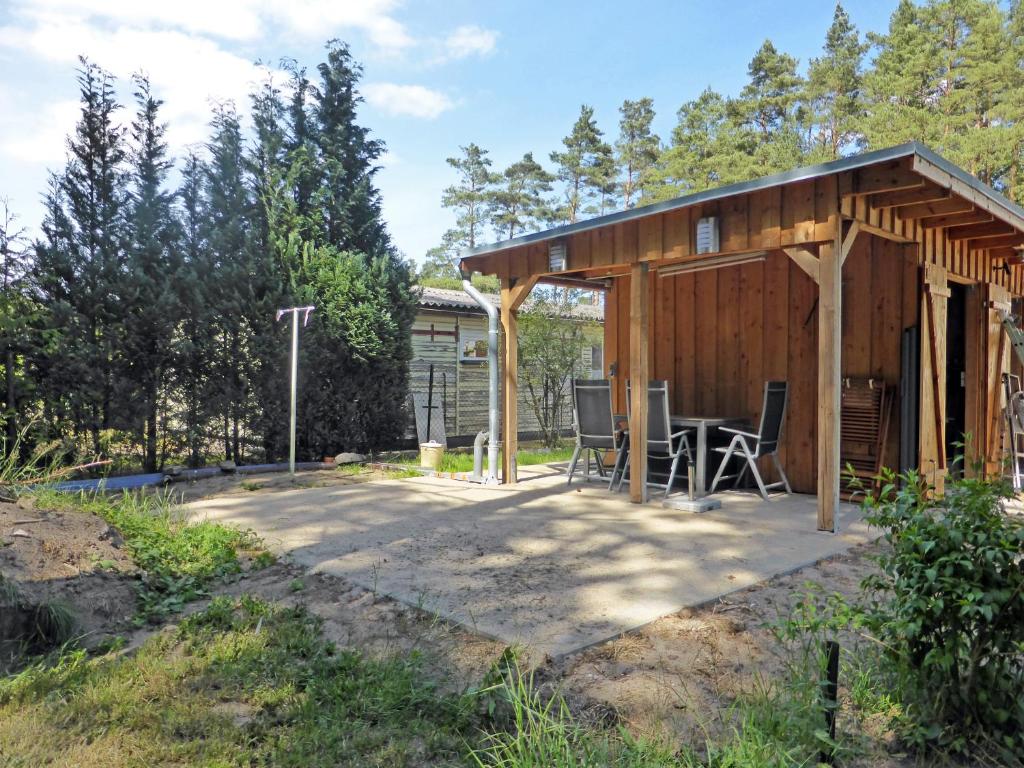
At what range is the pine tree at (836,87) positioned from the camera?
19.5m

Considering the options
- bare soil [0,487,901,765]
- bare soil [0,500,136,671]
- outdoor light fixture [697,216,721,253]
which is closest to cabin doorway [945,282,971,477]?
outdoor light fixture [697,216,721,253]

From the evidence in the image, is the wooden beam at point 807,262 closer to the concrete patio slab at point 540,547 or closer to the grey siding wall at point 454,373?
the concrete patio slab at point 540,547

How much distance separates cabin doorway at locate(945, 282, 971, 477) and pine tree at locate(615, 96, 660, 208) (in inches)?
723

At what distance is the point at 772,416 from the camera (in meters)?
5.79

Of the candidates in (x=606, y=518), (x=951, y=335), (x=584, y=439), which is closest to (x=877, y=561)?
(x=606, y=518)

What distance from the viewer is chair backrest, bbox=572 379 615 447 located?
611cm

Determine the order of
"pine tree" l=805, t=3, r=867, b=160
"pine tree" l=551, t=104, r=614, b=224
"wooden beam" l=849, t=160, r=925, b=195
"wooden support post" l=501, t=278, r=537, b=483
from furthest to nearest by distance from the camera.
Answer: "pine tree" l=551, t=104, r=614, b=224
"pine tree" l=805, t=3, r=867, b=160
"wooden support post" l=501, t=278, r=537, b=483
"wooden beam" l=849, t=160, r=925, b=195

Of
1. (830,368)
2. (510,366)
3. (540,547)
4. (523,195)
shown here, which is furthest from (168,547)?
(523,195)

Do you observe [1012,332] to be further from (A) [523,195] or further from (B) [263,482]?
(A) [523,195]

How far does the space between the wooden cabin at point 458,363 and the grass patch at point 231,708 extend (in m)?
9.01

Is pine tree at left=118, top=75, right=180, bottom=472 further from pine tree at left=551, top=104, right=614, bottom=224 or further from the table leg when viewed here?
pine tree at left=551, top=104, right=614, bottom=224

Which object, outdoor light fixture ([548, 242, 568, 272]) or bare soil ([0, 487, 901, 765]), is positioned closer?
bare soil ([0, 487, 901, 765])

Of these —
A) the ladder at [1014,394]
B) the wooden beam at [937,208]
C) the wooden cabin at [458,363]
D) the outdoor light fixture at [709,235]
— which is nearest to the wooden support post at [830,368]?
the outdoor light fixture at [709,235]

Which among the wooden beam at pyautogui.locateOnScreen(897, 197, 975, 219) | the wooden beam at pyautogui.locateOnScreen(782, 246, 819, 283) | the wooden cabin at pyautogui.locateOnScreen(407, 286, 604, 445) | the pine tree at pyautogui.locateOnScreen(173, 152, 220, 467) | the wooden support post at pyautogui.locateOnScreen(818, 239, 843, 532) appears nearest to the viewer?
the wooden support post at pyautogui.locateOnScreen(818, 239, 843, 532)
